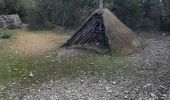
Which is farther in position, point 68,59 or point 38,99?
point 68,59

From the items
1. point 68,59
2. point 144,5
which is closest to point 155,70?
point 68,59

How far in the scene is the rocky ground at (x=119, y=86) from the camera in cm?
769

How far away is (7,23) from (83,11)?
Answer: 3403 mm

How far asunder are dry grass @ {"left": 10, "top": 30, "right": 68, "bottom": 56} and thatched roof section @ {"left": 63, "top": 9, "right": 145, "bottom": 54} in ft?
2.46

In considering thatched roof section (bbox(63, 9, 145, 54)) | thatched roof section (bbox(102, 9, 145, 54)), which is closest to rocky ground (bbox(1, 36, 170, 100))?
thatched roof section (bbox(102, 9, 145, 54))

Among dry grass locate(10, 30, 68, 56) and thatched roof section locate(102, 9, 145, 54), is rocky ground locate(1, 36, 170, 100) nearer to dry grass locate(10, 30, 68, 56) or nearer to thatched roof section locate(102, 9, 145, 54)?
thatched roof section locate(102, 9, 145, 54)

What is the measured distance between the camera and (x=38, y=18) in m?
15.3

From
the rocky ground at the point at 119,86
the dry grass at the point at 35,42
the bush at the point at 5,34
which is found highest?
the bush at the point at 5,34

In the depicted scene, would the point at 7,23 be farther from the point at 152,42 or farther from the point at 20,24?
the point at 152,42

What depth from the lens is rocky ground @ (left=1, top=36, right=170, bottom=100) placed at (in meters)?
7.69

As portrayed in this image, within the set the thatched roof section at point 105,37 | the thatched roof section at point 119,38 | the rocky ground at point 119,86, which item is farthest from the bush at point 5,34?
the rocky ground at point 119,86

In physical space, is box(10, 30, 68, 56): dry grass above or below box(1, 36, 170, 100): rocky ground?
above

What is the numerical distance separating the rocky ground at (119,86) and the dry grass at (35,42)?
3.11m

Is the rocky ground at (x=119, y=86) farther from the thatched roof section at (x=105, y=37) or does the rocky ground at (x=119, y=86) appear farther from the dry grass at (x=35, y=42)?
the dry grass at (x=35, y=42)
